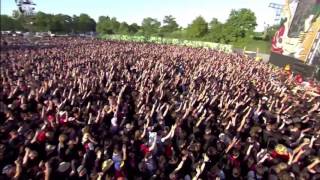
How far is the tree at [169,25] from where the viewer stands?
82400mm

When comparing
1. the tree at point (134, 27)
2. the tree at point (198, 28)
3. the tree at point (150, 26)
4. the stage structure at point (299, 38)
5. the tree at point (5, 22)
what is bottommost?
the tree at point (134, 27)

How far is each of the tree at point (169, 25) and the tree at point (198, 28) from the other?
12426 millimetres

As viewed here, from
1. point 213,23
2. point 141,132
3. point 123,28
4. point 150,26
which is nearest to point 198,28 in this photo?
point 213,23

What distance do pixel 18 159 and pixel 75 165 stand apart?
0.87m

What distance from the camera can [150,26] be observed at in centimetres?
8150

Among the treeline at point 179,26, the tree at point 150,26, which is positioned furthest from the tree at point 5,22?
the tree at point 150,26

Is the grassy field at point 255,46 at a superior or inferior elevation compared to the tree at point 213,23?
inferior

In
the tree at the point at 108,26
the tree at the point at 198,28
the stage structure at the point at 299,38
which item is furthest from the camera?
the tree at the point at 108,26

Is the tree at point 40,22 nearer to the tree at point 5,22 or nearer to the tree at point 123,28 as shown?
the tree at point 5,22

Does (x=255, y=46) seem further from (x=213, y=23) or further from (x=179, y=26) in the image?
(x=179, y=26)

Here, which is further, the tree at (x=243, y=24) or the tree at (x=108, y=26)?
the tree at (x=108, y=26)

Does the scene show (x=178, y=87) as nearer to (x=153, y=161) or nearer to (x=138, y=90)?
(x=138, y=90)

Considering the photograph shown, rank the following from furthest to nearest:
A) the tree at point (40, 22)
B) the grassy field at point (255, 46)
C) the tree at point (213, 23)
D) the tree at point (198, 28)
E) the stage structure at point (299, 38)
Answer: the tree at point (198, 28), the tree at point (213, 23), the grassy field at point (255, 46), the stage structure at point (299, 38), the tree at point (40, 22)

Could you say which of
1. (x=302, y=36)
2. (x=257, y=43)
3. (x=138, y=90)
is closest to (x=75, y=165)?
(x=138, y=90)
